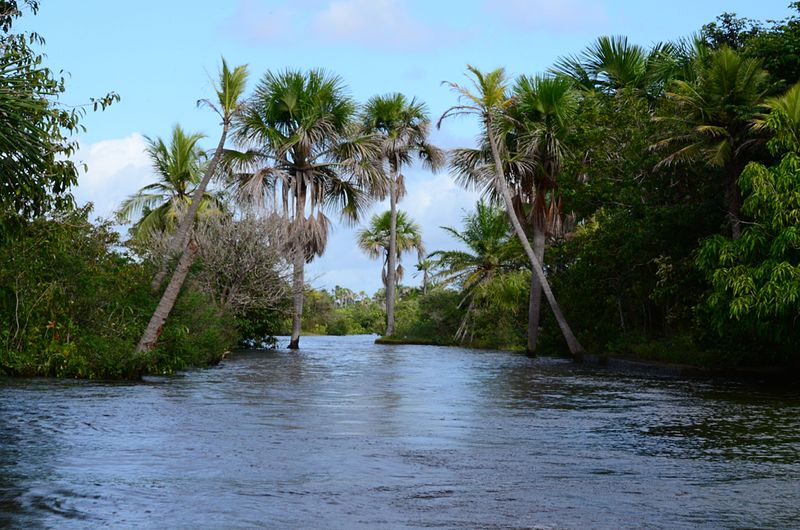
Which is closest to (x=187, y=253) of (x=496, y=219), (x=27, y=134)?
(x=27, y=134)

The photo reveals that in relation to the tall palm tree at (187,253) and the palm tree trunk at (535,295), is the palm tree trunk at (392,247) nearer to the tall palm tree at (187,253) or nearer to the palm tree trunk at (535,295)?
the palm tree trunk at (535,295)

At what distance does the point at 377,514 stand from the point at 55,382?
452 inches

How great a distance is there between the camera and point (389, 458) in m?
8.63

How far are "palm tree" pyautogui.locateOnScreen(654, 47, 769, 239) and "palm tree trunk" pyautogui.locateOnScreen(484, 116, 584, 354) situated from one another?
10.6 metres

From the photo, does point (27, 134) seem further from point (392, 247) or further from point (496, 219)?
point (392, 247)

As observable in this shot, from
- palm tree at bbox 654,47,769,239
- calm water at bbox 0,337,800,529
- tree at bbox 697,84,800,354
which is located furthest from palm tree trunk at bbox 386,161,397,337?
calm water at bbox 0,337,800,529

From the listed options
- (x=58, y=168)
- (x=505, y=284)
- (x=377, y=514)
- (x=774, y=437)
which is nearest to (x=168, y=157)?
(x=505, y=284)

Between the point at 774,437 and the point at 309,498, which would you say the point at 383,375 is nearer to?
the point at 774,437

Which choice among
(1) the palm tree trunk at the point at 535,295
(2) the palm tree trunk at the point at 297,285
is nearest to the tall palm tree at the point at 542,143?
(1) the palm tree trunk at the point at 535,295

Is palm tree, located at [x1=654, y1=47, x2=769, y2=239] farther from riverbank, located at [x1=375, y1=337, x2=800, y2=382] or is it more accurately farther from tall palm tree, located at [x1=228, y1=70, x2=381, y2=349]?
tall palm tree, located at [x1=228, y1=70, x2=381, y2=349]

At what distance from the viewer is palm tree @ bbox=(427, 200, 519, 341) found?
44.1 m

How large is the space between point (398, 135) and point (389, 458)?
43.5m

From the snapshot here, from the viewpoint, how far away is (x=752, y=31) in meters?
34.1

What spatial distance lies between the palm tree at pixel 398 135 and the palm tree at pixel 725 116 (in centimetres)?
2954
